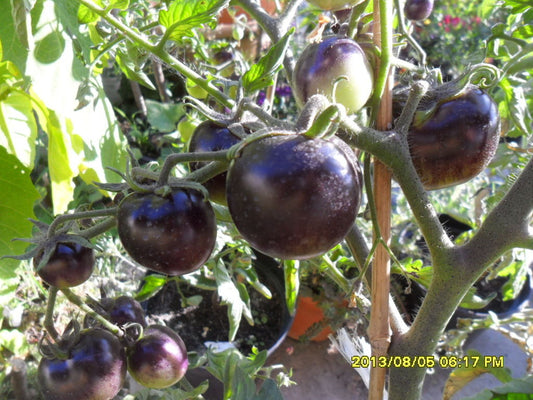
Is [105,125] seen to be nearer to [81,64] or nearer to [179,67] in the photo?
[81,64]

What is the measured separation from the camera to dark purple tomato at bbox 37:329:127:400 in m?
0.50

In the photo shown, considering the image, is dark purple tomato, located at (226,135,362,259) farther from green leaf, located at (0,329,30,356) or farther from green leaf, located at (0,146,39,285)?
green leaf, located at (0,329,30,356)

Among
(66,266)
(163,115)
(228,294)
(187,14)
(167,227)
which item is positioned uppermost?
(187,14)

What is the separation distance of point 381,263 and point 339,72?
169mm

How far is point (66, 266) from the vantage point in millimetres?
418

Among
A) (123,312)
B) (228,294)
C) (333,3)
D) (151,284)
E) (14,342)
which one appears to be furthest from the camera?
(14,342)

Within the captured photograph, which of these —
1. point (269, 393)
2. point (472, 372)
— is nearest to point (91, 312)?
point (269, 393)

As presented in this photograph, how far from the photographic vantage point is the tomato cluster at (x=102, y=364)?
0.51 meters

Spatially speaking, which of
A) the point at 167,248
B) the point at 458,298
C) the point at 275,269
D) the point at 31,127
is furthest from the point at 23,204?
the point at 275,269

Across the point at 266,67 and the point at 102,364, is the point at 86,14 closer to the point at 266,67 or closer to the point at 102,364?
the point at 266,67

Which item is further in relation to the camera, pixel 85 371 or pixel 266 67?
pixel 85 371

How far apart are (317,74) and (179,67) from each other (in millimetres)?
138

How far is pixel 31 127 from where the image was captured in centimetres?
74

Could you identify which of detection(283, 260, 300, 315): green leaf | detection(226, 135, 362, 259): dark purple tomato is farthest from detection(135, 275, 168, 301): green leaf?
detection(226, 135, 362, 259): dark purple tomato
